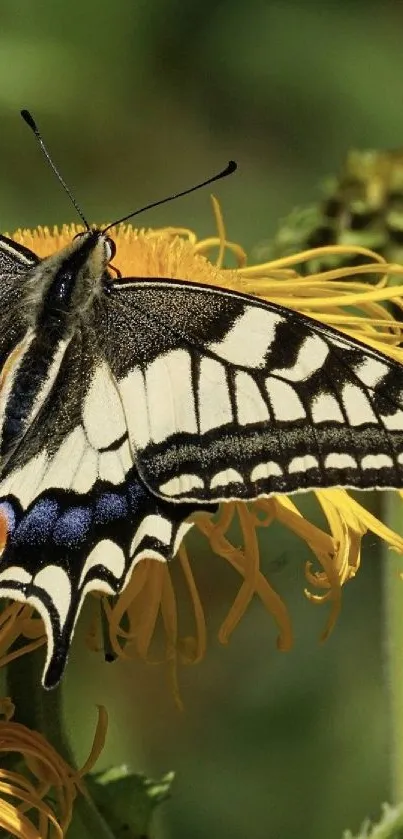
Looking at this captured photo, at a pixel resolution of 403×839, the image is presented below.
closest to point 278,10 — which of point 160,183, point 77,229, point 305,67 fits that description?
point 305,67

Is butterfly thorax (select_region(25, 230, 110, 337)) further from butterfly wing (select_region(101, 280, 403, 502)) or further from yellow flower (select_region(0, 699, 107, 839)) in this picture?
yellow flower (select_region(0, 699, 107, 839))

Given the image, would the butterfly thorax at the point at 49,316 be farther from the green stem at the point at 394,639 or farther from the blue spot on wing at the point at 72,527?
the green stem at the point at 394,639

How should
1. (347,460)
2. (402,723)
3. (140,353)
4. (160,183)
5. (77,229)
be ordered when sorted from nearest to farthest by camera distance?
(347,460), (140,353), (402,723), (77,229), (160,183)

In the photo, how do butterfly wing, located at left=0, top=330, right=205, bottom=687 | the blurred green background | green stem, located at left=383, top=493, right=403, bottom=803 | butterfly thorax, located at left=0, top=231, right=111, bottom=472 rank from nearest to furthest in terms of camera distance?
butterfly wing, located at left=0, top=330, right=205, bottom=687 → butterfly thorax, located at left=0, top=231, right=111, bottom=472 → green stem, located at left=383, top=493, right=403, bottom=803 → the blurred green background

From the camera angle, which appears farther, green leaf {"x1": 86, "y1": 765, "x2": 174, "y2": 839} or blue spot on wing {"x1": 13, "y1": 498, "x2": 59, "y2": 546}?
green leaf {"x1": 86, "y1": 765, "x2": 174, "y2": 839}

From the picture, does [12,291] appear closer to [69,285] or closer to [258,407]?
[69,285]

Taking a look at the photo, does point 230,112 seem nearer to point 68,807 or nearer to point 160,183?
point 160,183

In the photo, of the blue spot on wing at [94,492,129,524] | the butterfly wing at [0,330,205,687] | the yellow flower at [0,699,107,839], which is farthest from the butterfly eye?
the yellow flower at [0,699,107,839]
